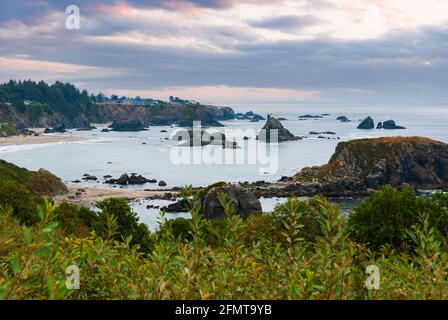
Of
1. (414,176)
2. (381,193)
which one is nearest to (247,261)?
(381,193)

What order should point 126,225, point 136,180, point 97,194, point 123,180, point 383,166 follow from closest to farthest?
point 126,225, point 97,194, point 123,180, point 136,180, point 383,166

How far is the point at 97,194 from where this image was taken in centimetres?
13300

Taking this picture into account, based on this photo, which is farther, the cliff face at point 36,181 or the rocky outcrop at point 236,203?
the cliff face at point 36,181

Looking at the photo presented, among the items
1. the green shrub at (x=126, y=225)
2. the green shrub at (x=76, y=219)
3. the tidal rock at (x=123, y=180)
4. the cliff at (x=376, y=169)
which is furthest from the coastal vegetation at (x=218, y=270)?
the tidal rock at (x=123, y=180)

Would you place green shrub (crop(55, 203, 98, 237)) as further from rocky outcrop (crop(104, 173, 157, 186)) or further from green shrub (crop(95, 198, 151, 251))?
rocky outcrop (crop(104, 173, 157, 186))

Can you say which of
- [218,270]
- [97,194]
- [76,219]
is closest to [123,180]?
[97,194]

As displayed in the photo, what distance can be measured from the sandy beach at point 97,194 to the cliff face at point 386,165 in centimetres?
5236

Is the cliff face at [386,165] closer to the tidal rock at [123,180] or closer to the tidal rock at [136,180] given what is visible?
the tidal rock at [136,180]

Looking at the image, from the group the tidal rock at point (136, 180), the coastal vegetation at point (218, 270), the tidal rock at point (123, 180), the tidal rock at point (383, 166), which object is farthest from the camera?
the tidal rock at point (383, 166)

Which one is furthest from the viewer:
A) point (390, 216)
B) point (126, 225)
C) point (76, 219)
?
point (76, 219)

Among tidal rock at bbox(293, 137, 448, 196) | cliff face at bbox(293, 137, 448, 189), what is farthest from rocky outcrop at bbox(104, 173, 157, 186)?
cliff face at bbox(293, 137, 448, 189)

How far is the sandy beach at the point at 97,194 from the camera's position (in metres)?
126

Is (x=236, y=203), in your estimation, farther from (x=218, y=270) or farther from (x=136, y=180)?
(x=218, y=270)

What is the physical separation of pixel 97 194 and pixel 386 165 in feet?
308
